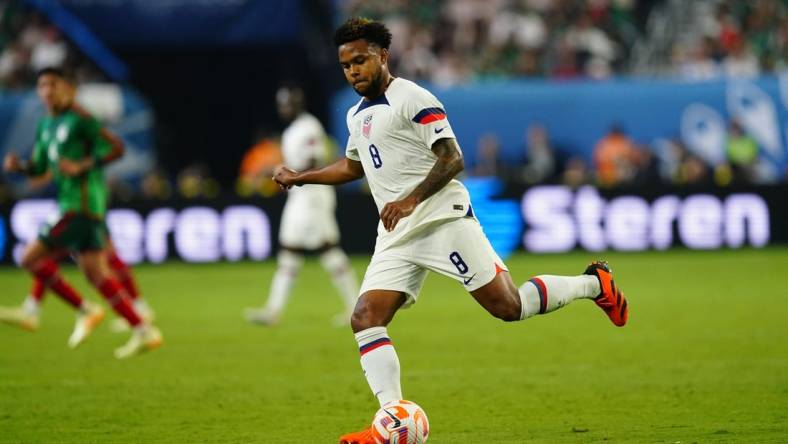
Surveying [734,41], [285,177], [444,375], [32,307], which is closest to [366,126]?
[285,177]

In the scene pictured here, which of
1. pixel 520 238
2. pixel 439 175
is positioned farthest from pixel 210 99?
pixel 439 175

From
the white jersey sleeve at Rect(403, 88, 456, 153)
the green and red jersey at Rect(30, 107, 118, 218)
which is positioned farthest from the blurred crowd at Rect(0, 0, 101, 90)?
the white jersey sleeve at Rect(403, 88, 456, 153)

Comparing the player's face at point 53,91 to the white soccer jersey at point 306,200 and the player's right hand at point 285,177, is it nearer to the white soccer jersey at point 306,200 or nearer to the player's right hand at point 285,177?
the white soccer jersey at point 306,200

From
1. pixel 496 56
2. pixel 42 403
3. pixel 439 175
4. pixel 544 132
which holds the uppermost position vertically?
pixel 496 56

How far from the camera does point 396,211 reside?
253 inches

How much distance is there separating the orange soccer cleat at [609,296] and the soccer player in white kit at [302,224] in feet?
18.6

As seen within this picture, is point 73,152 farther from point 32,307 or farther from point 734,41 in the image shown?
point 734,41

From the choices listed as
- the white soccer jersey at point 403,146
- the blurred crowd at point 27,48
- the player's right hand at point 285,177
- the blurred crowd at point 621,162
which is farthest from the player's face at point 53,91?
the blurred crowd at point 27,48

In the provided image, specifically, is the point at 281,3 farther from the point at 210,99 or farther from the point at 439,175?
the point at 439,175

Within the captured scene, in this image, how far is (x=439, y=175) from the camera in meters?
6.52

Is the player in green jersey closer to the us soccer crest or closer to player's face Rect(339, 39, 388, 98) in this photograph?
the us soccer crest

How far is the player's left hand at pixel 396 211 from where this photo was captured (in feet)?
21.1

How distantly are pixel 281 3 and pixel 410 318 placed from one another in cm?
1170

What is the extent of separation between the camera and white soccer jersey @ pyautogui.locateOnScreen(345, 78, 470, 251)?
259 inches
